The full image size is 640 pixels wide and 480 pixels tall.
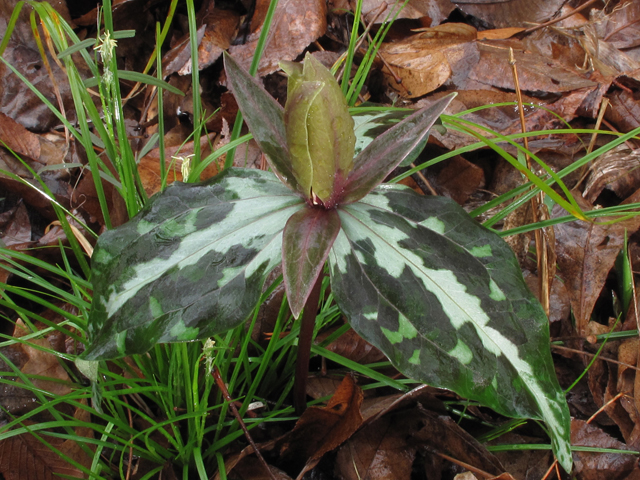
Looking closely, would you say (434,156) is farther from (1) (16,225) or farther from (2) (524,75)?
(1) (16,225)

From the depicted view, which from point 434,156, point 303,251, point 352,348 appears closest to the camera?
point 303,251

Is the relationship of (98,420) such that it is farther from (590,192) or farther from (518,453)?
(590,192)

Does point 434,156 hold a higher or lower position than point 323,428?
higher

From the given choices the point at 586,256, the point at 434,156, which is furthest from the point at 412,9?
the point at 586,256

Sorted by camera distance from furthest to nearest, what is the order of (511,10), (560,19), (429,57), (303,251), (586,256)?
1. (511,10)
2. (560,19)
3. (429,57)
4. (586,256)
5. (303,251)

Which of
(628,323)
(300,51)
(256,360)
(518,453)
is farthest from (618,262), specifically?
(300,51)

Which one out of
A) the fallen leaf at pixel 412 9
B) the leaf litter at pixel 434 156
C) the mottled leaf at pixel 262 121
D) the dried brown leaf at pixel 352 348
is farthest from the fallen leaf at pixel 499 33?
the mottled leaf at pixel 262 121

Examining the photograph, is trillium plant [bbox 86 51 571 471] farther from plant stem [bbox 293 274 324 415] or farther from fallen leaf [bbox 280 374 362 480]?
fallen leaf [bbox 280 374 362 480]
